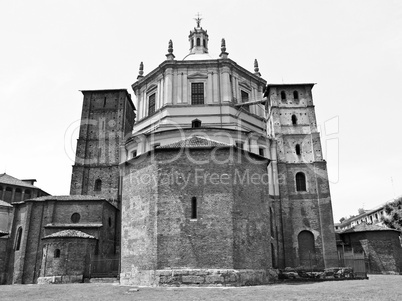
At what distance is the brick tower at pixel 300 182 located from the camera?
25344 mm

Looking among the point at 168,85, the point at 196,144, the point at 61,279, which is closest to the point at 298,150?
the point at 168,85

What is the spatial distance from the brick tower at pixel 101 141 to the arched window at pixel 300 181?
1530 cm

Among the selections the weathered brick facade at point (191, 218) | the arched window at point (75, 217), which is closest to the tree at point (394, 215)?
the weathered brick facade at point (191, 218)

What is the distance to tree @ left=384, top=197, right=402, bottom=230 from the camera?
3362cm

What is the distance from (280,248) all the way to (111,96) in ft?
69.9

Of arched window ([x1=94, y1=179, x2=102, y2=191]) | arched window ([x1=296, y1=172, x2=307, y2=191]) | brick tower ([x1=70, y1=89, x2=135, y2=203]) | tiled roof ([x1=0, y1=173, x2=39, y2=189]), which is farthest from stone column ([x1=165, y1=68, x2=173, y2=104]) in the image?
tiled roof ([x1=0, y1=173, x2=39, y2=189])

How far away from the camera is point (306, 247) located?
2570 cm

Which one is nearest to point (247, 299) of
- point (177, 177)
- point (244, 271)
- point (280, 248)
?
point (244, 271)

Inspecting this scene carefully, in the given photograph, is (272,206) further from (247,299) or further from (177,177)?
(247,299)

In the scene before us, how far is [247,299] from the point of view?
1106 cm

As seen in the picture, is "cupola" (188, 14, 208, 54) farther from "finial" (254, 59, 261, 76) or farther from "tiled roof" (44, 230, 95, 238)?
"tiled roof" (44, 230, 95, 238)

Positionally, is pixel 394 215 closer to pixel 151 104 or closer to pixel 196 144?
pixel 151 104

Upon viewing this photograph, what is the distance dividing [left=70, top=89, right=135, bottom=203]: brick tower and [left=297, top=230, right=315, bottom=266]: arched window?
51.2 feet

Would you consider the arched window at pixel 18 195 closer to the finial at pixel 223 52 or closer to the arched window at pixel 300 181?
the finial at pixel 223 52
